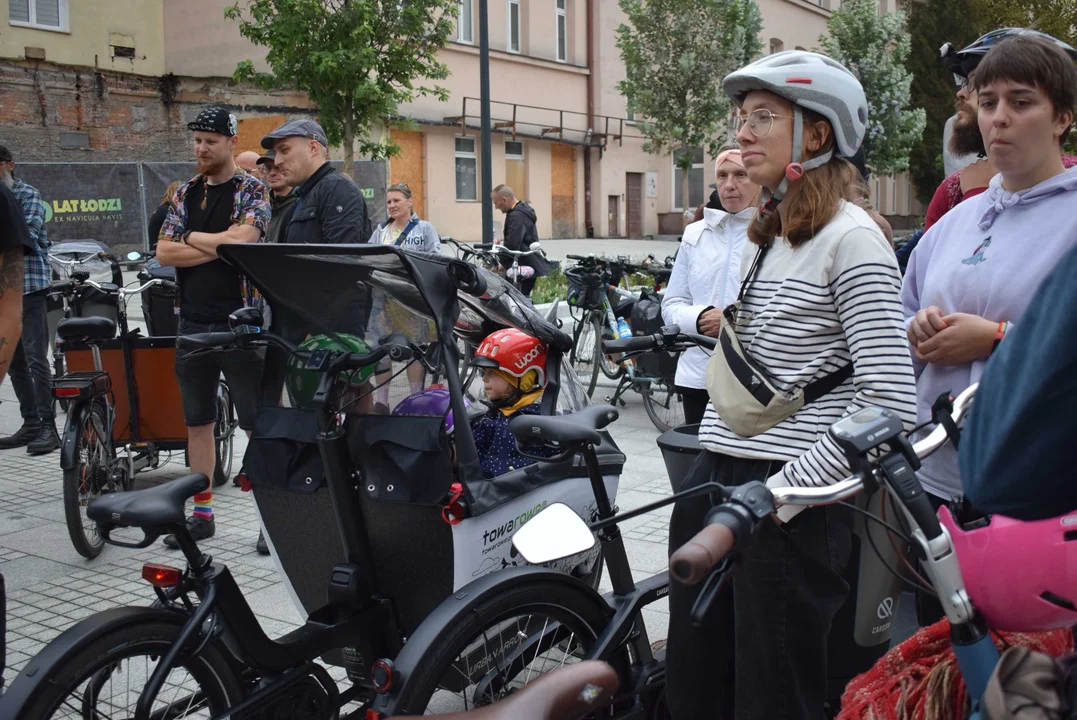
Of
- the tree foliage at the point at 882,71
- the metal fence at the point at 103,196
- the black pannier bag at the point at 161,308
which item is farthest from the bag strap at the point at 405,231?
the tree foliage at the point at 882,71

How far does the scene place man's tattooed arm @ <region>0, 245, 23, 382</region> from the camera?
350 cm

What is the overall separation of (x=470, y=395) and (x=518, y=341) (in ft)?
0.92

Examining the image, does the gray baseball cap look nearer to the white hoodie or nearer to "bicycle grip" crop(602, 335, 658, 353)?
the white hoodie

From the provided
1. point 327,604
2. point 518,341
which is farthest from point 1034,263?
point 327,604

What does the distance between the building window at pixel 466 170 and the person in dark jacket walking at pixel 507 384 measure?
27.9 metres

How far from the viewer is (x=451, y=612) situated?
8.63 ft

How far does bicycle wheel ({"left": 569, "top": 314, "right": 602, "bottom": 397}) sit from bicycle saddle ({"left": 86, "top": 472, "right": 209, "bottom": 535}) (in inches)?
290

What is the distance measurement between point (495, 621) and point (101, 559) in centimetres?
350

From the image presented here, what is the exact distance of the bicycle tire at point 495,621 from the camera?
2555 mm

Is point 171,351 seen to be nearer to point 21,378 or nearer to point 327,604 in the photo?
point 21,378

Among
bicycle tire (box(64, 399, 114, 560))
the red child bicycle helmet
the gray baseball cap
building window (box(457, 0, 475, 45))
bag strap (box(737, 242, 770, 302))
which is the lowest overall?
bicycle tire (box(64, 399, 114, 560))

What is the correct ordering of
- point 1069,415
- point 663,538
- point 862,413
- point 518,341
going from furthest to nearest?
point 663,538 → point 518,341 → point 862,413 → point 1069,415

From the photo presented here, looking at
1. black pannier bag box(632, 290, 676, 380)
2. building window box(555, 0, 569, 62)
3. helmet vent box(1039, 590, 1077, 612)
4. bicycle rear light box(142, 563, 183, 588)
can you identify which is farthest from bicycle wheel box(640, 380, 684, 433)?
building window box(555, 0, 569, 62)

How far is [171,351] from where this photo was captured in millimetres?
6449
